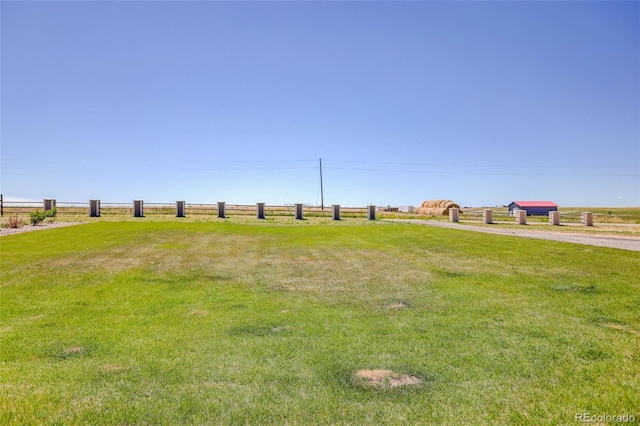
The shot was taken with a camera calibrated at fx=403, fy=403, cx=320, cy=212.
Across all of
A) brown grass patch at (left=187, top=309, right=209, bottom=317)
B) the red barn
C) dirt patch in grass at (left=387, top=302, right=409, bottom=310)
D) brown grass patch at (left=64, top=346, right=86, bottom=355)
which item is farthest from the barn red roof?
brown grass patch at (left=64, top=346, right=86, bottom=355)

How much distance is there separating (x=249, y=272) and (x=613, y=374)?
25.8 ft

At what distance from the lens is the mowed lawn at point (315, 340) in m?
3.78

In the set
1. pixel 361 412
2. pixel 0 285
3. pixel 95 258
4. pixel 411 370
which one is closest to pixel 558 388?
pixel 411 370

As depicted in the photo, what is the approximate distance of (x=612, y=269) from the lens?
9883mm

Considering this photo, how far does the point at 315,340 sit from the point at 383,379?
141cm

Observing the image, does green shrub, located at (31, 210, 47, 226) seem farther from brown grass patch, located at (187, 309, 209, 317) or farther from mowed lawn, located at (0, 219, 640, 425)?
brown grass patch, located at (187, 309, 209, 317)

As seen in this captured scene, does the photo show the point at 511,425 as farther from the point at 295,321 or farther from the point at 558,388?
the point at 295,321

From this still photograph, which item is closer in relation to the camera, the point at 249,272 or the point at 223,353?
the point at 223,353

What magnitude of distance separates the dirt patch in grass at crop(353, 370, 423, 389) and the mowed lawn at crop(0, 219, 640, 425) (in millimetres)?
63

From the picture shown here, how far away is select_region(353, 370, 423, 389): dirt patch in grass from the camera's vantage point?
421cm

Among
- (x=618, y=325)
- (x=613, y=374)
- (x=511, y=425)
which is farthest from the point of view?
(x=618, y=325)

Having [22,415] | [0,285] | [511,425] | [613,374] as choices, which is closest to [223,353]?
[22,415]

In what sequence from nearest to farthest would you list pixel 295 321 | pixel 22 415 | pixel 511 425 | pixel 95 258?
1. pixel 511 425
2. pixel 22 415
3. pixel 295 321
4. pixel 95 258

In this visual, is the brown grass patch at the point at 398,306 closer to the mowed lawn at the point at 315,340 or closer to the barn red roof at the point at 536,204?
the mowed lawn at the point at 315,340
